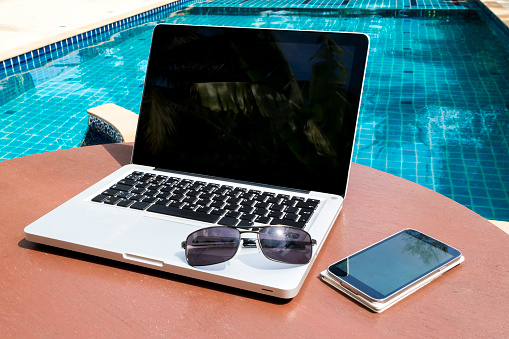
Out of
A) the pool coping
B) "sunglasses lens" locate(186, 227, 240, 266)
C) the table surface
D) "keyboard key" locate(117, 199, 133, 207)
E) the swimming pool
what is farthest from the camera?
the pool coping

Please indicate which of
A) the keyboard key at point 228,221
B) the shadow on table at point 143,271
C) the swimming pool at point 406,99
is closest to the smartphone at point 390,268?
the shadow on table at point 143,271

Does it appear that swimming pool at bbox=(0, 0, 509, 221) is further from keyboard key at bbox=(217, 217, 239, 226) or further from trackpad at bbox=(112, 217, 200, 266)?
trackpad at bbox=(112, 217, 200, 266)

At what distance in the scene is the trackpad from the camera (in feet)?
3.05

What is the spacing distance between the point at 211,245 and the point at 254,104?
477 mm

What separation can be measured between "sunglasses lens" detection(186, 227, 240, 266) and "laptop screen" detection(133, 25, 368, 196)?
33 centimetres

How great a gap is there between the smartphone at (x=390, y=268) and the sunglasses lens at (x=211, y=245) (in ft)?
0.63

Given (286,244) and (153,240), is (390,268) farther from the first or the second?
(153,240)

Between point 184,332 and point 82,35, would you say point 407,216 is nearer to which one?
point 184,332

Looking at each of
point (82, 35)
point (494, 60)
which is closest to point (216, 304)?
point (494, 60)

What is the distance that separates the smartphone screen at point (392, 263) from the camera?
0.86 m

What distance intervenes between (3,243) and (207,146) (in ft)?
1.82

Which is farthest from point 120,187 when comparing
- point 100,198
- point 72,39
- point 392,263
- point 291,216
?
point 72,39

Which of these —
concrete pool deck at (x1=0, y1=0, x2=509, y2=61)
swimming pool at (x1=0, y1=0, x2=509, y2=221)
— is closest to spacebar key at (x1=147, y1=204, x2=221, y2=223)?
swimming pool at (x1=0, y1=0, x2=509, y2=221)

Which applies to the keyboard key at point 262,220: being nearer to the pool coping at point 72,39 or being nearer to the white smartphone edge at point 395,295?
the white smartphone edge at point 395,295
